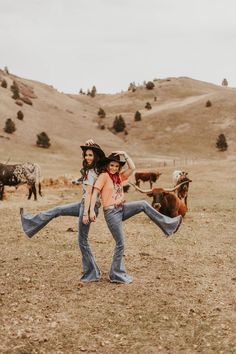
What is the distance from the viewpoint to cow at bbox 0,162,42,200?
77.3ft

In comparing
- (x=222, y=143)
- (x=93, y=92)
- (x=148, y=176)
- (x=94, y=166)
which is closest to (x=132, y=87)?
(x=93, y=92)

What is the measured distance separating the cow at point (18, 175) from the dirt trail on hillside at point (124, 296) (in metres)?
8.90

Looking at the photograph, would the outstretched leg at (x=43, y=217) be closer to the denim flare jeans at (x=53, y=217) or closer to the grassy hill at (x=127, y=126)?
the denim flare jeans at (x=53, y=217)

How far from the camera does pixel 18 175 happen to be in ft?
78.0

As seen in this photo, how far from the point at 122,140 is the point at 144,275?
70.8m

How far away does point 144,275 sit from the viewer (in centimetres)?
963

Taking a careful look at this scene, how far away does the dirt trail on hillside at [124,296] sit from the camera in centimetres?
646

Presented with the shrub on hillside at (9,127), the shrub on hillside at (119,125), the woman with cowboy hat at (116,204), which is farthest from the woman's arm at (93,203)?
the shrub on hillside at (119,125)

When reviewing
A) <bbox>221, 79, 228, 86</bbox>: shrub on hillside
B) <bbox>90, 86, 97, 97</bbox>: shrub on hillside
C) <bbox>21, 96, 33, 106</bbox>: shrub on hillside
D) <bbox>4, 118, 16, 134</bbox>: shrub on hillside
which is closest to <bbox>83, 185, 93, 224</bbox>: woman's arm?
<bbox>4, 118, 16, 134</bbox>: shrub on hillside

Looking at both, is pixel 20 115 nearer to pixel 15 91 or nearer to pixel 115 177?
pixel 15 91

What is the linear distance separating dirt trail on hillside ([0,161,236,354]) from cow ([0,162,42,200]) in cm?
890

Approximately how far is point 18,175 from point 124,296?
16663 millimetres

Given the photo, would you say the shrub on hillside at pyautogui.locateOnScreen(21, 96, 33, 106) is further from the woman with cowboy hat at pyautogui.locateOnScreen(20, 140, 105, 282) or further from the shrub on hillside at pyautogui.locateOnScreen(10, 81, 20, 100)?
the woman with cowboy hat at pyautogui.locateOnScreen(20, 140, 105, 282)

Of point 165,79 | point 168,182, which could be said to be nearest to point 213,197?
point 168,182
